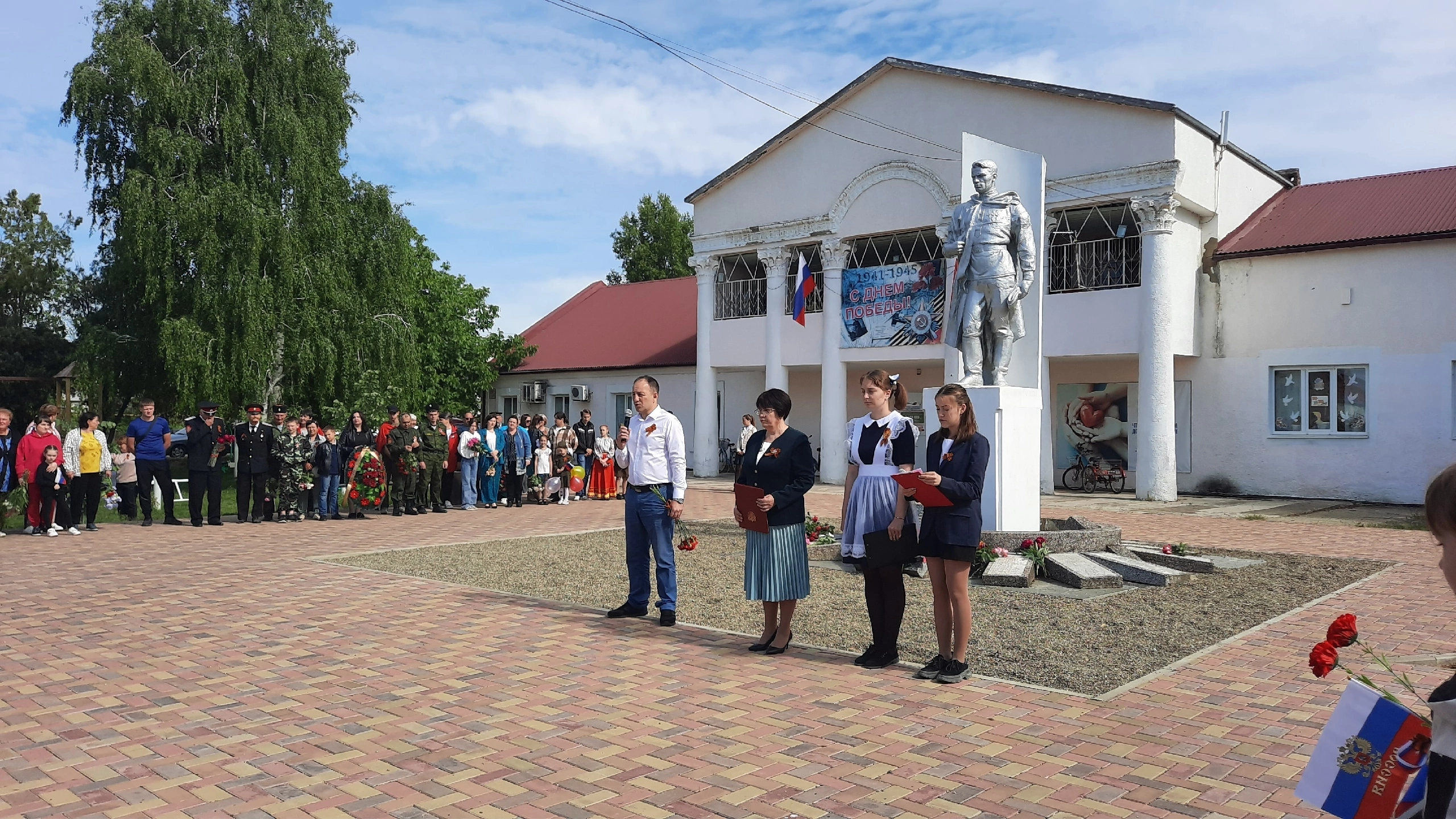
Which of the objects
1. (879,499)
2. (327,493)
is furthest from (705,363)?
(879,499)

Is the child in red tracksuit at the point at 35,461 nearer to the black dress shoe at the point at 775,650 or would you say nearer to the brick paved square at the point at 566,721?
the brick paved square at the point at 566,721

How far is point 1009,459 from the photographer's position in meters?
11.3

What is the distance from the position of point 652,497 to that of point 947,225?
15.1 metres

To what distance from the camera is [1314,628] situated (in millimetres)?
7602

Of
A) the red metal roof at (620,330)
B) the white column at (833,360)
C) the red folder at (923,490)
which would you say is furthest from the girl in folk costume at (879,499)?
the red metal roof at (620,330)

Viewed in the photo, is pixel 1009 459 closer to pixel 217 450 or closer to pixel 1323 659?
pixel 1323 659

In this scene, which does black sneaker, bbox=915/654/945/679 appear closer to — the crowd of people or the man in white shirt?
the man in white shirt

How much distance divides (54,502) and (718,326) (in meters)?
16.2

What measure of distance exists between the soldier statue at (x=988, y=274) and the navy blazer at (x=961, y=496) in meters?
5.96

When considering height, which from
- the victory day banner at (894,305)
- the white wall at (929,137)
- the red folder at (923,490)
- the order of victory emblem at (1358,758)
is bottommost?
the order of victory emblem at (1358,758)

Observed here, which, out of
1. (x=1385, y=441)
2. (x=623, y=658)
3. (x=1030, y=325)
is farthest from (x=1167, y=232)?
(x=623, y=658)

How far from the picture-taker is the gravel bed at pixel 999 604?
6793 millimetres

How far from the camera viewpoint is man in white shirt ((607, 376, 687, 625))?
8.00m

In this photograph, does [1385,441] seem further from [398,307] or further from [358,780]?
[398,307]
